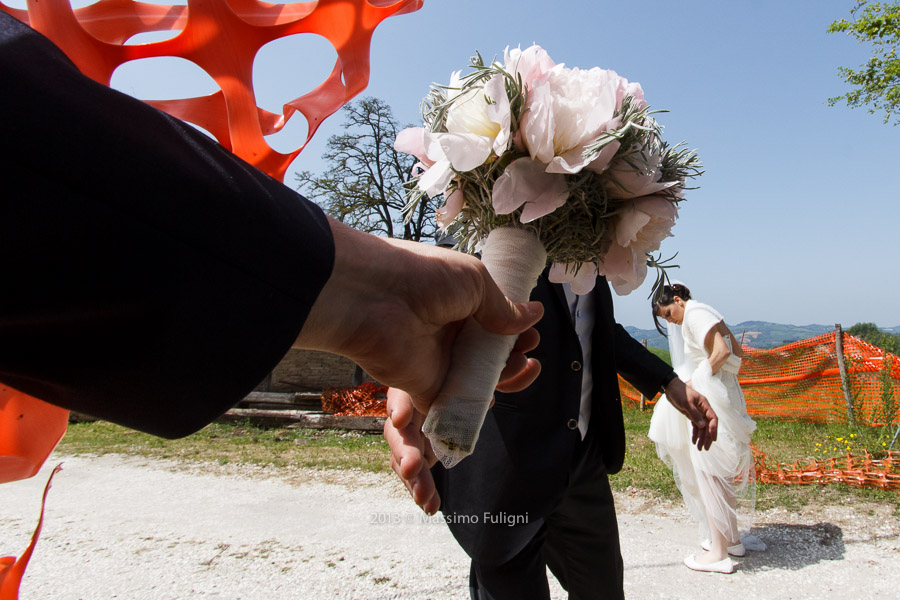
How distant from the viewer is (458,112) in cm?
124

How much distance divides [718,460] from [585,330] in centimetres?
272

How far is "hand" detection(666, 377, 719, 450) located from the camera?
292 cm

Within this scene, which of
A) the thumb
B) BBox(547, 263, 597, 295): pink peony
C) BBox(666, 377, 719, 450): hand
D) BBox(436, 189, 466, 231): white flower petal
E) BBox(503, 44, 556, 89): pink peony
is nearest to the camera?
the thumb

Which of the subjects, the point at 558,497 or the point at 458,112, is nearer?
the point at 458,112

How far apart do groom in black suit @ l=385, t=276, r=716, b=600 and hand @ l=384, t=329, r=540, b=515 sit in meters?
0.72

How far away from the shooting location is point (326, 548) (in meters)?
4.60

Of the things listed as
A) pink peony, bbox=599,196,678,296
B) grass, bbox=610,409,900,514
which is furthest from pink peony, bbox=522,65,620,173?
grass, bbox=610,409,900,514

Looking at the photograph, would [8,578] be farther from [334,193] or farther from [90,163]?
[334,193]

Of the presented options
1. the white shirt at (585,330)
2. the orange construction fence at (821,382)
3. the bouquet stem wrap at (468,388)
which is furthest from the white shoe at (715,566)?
the orange construction fence at (821,382)

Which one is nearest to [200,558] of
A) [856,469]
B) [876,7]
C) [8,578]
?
[8,578]

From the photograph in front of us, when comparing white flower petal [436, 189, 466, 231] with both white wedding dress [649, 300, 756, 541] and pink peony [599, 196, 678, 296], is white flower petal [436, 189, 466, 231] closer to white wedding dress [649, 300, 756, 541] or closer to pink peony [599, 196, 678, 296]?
pink peony [599, 196, 678, 296]

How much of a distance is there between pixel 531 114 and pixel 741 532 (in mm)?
5079

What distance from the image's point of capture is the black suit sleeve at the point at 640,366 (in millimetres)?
2965

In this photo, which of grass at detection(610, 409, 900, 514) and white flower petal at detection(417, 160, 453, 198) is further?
grass at detection(610, 409, 900, 514)
